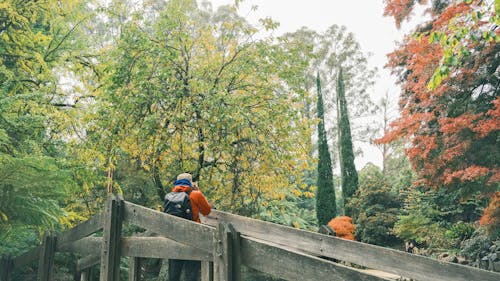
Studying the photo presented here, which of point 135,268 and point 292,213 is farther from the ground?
point 292,213

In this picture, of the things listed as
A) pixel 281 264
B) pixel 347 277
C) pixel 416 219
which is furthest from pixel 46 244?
pixel 416 219

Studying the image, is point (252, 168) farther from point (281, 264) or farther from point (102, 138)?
point (281, 264)

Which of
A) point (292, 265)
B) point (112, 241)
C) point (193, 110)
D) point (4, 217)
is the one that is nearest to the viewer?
point (292, 265)

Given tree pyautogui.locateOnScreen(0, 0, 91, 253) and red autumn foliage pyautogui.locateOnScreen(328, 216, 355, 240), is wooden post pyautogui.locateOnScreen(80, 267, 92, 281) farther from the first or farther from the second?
red autumn foliage pyautogui.locateOnScreen(328, 216, 355, 240)

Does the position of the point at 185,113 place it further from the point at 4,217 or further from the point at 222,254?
the point at 222,254

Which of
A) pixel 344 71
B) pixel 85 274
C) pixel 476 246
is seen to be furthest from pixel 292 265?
pixel 344 71

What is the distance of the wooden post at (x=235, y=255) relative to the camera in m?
3.10

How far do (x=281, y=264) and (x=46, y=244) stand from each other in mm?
4421

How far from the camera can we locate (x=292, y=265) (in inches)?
107

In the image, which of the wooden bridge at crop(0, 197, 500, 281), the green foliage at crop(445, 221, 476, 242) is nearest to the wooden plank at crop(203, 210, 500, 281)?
the wooden bridge at crop(0, 197, 500, 281)

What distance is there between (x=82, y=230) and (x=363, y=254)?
11.0 feet

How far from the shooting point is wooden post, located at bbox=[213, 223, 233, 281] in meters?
3.11

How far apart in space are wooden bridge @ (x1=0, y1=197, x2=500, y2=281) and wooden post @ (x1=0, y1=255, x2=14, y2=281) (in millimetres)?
1077

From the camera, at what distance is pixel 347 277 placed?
238cm
